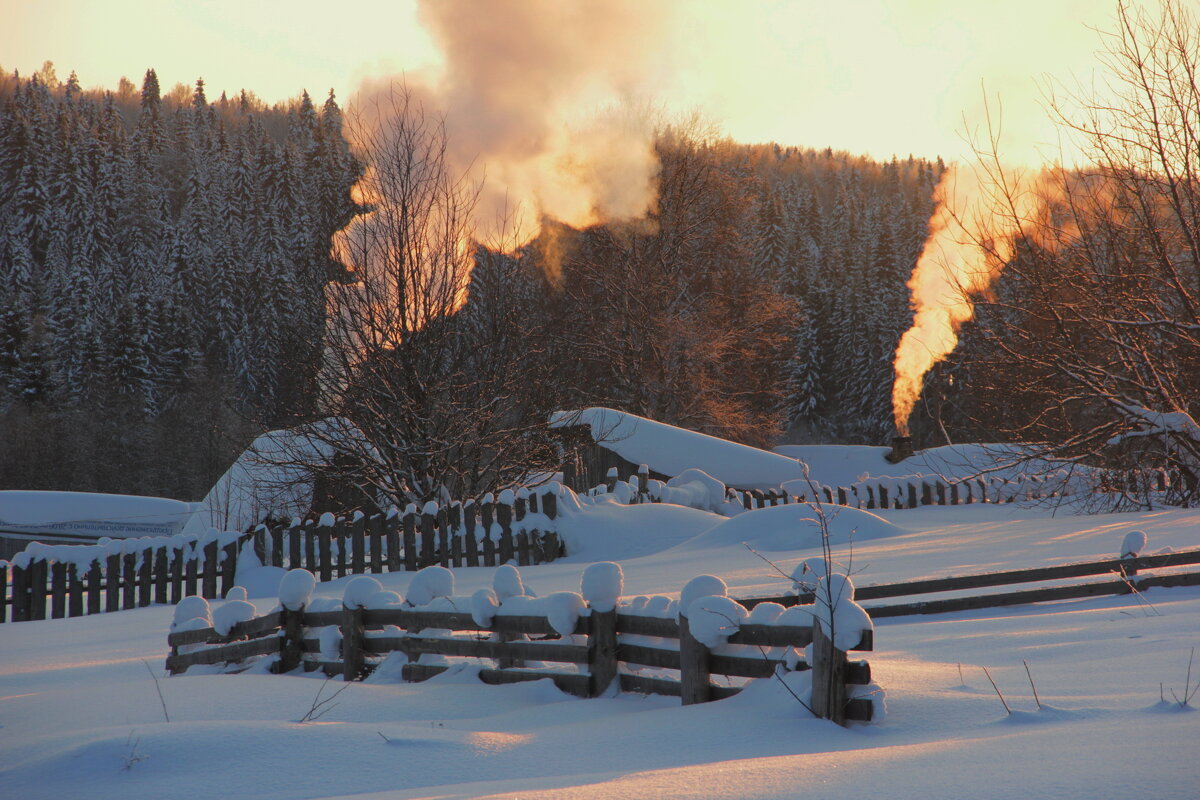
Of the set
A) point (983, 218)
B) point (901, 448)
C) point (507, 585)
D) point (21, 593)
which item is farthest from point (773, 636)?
point (901, 448)

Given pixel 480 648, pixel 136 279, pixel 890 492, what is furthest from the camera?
pixel 136 279

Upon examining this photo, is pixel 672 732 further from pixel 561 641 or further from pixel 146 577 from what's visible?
pixel 146 577

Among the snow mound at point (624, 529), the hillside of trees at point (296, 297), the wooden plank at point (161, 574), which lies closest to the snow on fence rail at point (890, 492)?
the snow mound at point (624, 529)

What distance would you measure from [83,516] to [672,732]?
2363 cm

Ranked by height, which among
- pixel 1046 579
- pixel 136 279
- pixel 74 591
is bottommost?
pixel 74 591

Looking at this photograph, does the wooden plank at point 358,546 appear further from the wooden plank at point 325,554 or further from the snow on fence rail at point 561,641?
the snow on fence rail at point 561,641

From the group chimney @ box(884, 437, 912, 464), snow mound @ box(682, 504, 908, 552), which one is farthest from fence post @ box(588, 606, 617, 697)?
chimney @ box(884, 437, 912, 464)

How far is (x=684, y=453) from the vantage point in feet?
64.4

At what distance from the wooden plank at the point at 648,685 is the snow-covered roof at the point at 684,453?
13.4m

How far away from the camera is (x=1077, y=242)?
11.3 m

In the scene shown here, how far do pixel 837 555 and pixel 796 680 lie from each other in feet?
22.6

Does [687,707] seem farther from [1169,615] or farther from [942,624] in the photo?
[1169,615]

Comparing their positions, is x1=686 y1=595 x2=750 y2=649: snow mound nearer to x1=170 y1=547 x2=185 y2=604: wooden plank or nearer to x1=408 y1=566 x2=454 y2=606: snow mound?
x1=408 y1=566 x2=454 y2=606: snow mound

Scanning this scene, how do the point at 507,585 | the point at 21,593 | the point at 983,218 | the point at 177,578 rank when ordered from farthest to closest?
the point at 177,578 → the point at 21,593 → the point at 983,218 → the point at 507,585
